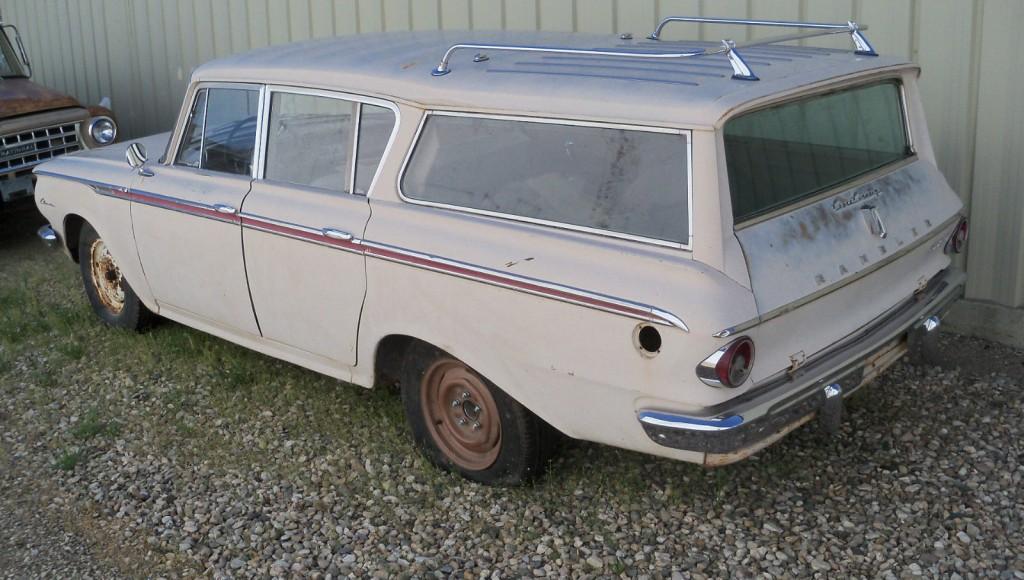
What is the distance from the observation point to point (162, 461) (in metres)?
4.85

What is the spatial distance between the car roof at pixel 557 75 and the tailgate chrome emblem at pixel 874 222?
1.70 ft

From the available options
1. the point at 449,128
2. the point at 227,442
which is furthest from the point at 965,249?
the point at 227,442

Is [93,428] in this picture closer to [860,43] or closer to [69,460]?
[69,460]

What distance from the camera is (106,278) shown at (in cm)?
634

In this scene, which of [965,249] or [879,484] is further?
[965,249]

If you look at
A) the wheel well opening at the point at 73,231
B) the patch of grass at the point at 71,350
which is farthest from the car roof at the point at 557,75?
the patch of grass at the point at 71,350

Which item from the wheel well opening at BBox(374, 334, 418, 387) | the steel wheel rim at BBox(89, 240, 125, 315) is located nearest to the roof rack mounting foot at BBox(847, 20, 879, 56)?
the wheel well opening at BBox(374, 334, 418, 387)

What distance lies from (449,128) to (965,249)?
305 cm

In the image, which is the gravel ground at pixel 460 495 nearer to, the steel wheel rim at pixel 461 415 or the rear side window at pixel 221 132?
the steel wheel rim at pixel 461 415

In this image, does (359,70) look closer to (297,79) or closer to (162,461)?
(297,79)

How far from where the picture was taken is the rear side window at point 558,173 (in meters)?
3.58

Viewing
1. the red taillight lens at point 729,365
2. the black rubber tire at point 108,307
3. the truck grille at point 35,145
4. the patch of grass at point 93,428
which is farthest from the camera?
the truck grille at point 35,145

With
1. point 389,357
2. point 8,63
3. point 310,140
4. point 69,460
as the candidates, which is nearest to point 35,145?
point 8,63

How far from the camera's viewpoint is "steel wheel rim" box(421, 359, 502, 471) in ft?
14.0
